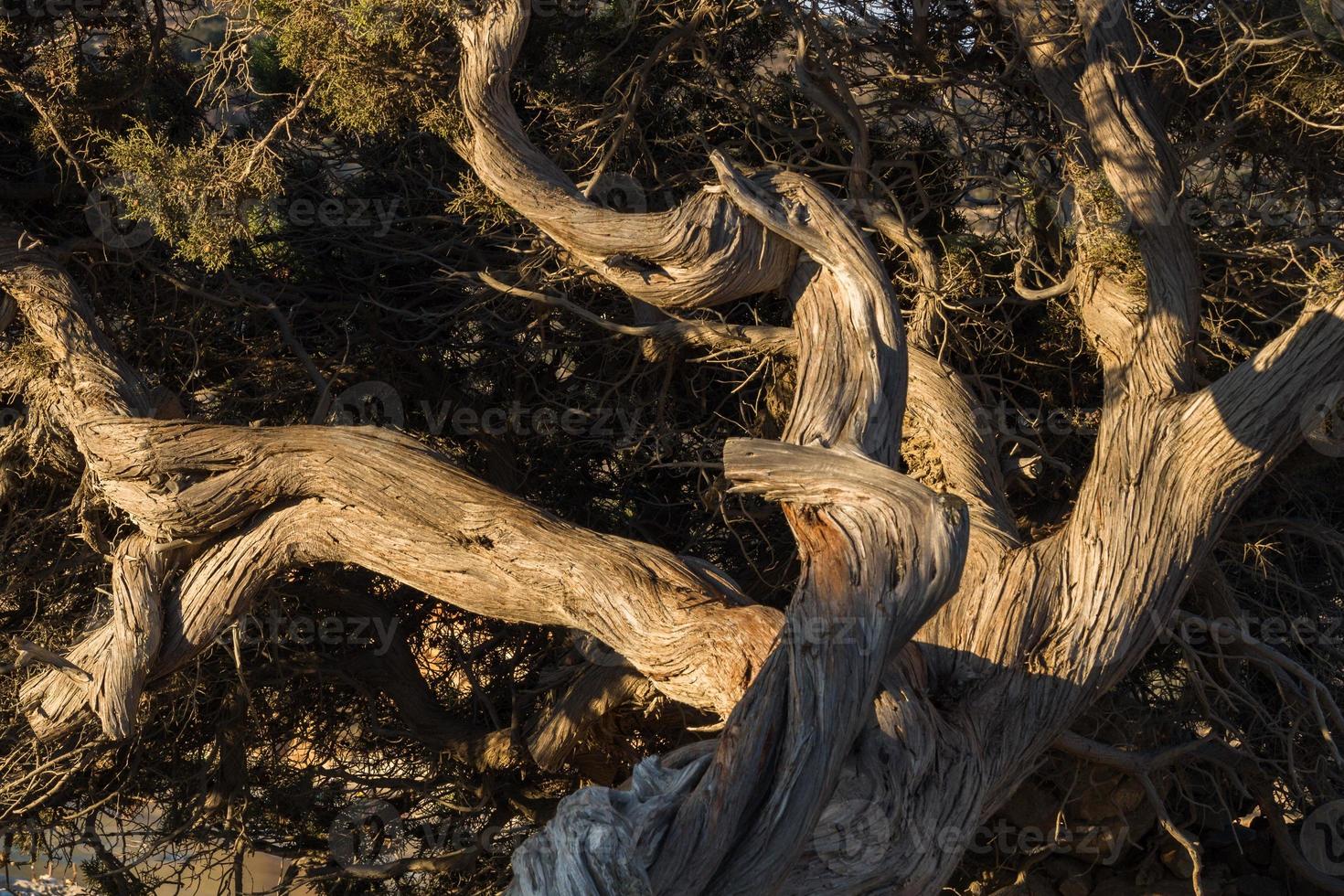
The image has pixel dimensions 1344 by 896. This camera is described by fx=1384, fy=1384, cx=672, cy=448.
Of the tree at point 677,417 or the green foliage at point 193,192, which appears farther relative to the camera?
the green foliage at point 193,192

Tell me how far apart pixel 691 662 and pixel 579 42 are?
3867 millimetres

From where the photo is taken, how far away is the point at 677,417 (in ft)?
26.8

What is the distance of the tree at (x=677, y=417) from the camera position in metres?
4.64

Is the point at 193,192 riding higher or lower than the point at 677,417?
higher

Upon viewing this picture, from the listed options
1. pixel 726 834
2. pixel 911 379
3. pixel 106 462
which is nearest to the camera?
pixel 726 834

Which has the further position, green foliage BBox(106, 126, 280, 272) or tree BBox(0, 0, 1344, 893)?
green foliage BBox(106, 126, 280, 272)

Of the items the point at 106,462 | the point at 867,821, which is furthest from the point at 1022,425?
the point at 106,462

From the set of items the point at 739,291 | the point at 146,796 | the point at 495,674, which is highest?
the point at 739,291

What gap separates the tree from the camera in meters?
4.64

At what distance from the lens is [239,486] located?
17.5 ft

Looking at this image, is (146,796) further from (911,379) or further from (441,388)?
(911,379)

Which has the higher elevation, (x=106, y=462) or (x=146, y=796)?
(x=106, y=462)

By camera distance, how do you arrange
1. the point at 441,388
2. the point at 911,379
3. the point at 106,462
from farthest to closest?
1. the point at 441,388
2. the point at 911,379
3. the point at 106,462

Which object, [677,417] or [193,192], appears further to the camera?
[677,417]
